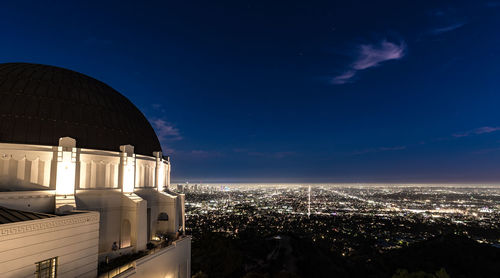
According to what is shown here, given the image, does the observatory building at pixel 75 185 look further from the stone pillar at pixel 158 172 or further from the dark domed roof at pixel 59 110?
the stone pillar at pixel 158 172

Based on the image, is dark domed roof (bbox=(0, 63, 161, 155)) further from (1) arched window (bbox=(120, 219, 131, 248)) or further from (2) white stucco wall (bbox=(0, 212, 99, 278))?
(2) white stucco wall (bbox=(0, 212, 99, 278))

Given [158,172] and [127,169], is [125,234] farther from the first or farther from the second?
[158,172]

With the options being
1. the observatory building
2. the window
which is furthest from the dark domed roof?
the window

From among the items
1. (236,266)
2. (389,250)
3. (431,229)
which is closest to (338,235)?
(389,250)

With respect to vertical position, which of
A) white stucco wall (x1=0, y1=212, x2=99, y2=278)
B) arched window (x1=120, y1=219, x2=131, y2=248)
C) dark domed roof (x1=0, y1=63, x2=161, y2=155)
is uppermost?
dark domed roof (x1=0, y1=63, x2=161, y2=155)

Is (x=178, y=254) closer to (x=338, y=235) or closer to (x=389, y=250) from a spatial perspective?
(x=389, y=250)

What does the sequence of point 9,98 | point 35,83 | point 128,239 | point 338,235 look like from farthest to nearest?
1. point 338,235
2. point 128,239
3. point 35,83
4. point 9,98
